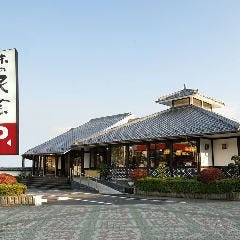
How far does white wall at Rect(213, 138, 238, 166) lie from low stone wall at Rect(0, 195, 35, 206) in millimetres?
13213

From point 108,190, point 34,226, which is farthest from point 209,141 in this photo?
point 34,226

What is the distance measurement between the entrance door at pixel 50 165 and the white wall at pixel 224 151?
61.1 ft

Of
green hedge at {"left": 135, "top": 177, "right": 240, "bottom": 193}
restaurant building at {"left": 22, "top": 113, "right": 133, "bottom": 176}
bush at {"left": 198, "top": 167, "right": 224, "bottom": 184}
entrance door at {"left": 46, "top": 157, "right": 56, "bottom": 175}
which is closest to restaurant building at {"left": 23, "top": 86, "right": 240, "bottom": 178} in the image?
restaurant building at {"left": 22, "top": 113, "right": 133, "bottom": 176}

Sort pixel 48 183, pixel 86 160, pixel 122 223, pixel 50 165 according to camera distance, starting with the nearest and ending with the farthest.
Result: 1. pixel 122 223
2. pixel 48 183
3. pixel 86 160
4. pixel 50 165

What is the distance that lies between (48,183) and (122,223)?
831 inches

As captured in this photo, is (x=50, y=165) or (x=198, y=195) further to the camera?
(x=50, y=165)

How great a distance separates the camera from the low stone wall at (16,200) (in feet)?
51.7

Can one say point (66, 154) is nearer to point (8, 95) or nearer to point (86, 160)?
point (86, 160)

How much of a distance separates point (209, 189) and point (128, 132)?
34.1 ft

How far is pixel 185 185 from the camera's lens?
19375mm

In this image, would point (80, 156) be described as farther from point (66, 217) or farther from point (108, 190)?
point (66, 217)

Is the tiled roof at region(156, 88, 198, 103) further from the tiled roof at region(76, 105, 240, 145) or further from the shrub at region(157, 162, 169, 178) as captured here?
the shrub at region(157, 162, 169, 178)

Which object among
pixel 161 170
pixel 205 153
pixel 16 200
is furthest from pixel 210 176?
pixel 16 200

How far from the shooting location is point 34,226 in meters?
10.2
